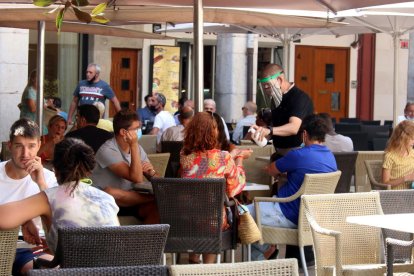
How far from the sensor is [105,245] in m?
4.82

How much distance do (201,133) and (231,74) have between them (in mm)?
16760

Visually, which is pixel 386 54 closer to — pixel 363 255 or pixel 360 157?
pixel 360 157

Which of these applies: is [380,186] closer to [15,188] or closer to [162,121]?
[15,188]

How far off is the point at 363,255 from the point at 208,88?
20.0 m

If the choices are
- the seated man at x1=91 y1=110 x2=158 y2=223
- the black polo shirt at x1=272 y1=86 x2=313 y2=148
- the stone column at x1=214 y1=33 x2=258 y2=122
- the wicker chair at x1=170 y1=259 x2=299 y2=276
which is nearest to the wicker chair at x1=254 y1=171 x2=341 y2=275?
the seated man at x1=91 y1=110 x2=158 y2=223

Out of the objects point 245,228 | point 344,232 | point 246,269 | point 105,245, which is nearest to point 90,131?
point 245,228

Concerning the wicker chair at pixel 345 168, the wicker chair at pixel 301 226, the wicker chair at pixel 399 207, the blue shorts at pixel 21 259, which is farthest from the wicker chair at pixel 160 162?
the blue shorts at pixel 21 259

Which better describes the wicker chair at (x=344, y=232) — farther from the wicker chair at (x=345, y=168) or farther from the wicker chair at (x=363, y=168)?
the wicker chair at (x=363, y=168)

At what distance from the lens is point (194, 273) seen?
409 cm

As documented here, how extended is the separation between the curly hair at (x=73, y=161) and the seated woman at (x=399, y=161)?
4706 mm

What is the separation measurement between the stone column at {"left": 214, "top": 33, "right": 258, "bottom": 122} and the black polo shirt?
14853 millimetres

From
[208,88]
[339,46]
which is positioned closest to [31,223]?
[208,88]

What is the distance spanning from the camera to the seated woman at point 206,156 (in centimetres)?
762

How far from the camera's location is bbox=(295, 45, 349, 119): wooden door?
94.7 ft
